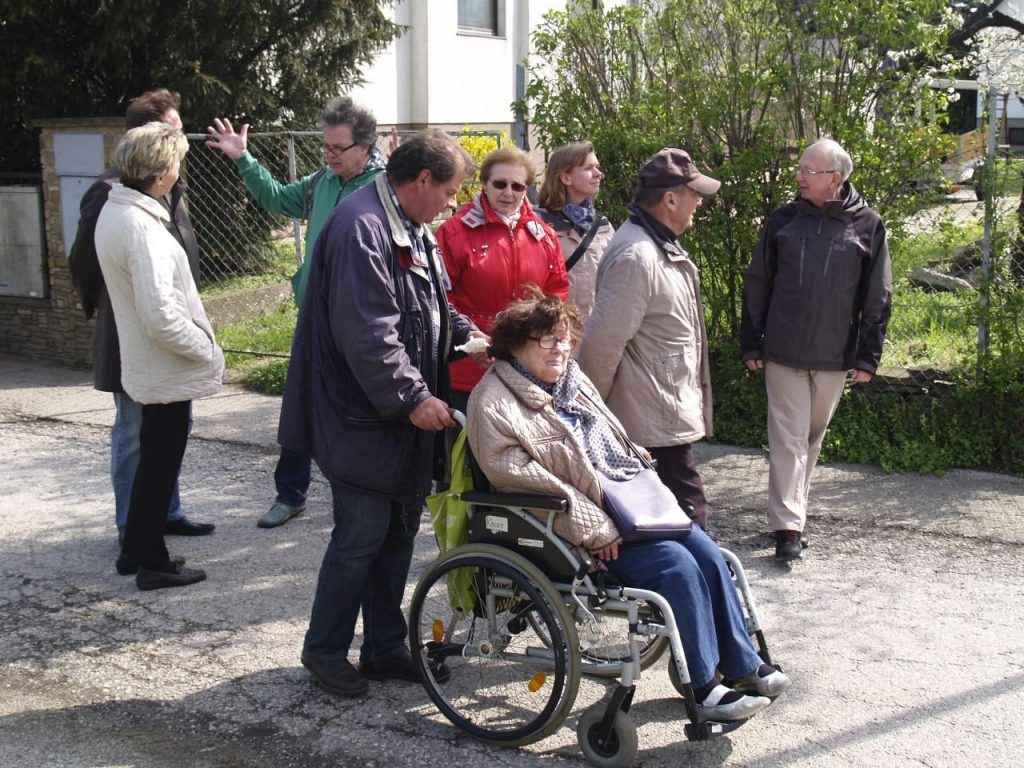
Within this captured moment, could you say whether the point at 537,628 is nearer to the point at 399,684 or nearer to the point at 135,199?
the point at 399,684

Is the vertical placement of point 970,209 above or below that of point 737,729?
above

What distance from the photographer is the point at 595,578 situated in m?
3.86

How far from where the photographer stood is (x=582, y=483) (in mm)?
3930

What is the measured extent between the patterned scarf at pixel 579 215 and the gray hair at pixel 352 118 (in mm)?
959

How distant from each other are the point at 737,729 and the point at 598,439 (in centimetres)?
103

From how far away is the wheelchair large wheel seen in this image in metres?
3.73

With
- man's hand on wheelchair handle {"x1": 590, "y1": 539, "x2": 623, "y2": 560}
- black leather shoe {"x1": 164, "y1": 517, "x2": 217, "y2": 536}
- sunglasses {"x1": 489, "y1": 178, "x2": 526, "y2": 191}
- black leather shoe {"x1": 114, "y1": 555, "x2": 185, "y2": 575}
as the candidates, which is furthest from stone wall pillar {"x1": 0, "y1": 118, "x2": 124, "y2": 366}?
man's hand on wheelchair handle {"x1": 590, "y1": 539, "x2": 623, "y2": 560}

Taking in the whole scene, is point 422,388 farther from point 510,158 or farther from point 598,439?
point 510,158

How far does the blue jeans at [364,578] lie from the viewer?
4141 mm

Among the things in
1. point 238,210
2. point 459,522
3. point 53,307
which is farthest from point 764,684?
point 238,210

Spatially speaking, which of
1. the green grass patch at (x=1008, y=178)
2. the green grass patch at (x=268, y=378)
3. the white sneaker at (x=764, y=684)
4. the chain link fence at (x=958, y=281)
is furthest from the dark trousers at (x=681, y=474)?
the green grass patch at (x=268, y=378)

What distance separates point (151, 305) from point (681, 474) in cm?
221

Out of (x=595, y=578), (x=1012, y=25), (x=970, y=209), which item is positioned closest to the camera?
(x=595, y=578)

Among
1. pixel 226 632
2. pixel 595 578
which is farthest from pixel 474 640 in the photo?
pixel 226 632
